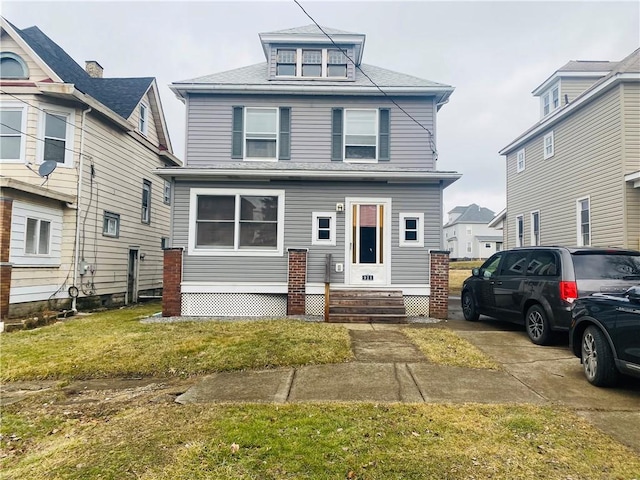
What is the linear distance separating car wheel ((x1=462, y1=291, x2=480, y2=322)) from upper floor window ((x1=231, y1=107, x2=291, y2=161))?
19.9ft

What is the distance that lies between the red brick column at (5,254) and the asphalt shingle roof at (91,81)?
4680mm

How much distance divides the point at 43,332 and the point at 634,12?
18.8m

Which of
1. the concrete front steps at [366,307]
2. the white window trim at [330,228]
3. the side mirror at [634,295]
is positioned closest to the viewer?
the side mirror at [634,295]

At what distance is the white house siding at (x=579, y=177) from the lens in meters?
11.1

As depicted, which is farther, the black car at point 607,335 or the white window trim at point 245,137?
the white window trim at point 245,137

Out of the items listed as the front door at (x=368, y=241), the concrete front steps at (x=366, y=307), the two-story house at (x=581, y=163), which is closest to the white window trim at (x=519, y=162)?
the two-story house at (x=581, y=163)

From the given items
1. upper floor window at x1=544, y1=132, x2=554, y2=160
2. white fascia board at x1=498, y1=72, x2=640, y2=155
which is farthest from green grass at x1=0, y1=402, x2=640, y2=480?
upper floor window at x1=544, y1=132, x2=554, y2=160

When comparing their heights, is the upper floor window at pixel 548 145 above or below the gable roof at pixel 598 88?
below

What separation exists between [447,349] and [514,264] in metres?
2.82

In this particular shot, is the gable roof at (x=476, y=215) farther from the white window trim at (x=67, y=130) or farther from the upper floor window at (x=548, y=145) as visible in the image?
the white window trim at (x=67, y=130)

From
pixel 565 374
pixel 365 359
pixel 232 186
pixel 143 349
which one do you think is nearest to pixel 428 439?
pixel 365 359

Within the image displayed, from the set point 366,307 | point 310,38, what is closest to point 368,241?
point 366,307

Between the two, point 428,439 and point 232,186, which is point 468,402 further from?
point 232,186

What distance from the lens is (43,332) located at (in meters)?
7.97
